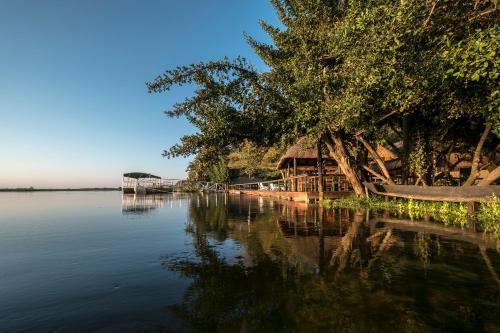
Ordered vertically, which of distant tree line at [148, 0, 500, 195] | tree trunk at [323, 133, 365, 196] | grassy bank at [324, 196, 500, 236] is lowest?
grassy bank at [324, 196, 500, 236]

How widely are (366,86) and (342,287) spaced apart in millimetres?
9721

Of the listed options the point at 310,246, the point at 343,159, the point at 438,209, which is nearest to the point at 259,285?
the point at 310,246

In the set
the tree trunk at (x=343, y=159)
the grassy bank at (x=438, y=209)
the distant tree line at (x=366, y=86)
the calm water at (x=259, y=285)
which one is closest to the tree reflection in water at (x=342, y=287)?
the calm water at (x=259, y=285)

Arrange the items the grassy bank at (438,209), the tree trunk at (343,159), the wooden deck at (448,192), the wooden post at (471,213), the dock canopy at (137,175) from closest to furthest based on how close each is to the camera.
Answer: the grassy bank at (438,209)
the wooden deck at (448,192)
the wooden post at (471,213)
the tree trunk at (343,159)
the dock canopy at (137,175)

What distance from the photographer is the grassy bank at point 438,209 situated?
10096mm

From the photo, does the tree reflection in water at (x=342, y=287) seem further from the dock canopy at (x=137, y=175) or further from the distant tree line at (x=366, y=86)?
the dock canopy at (x=137, y=175)

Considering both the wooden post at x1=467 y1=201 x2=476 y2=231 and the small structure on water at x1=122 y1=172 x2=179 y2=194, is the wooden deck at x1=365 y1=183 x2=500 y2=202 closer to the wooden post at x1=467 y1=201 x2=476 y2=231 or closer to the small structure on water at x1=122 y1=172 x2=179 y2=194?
the wooden post at x1=467 y1=201 x2=476 y2=231

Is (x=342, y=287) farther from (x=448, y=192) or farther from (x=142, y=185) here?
(x=142, y=185)

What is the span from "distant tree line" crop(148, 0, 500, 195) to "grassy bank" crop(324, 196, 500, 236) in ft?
5.12

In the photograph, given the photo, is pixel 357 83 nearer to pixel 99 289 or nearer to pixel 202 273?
pixel 202 273

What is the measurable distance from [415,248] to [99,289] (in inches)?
249

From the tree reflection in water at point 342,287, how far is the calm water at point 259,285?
0.02 m

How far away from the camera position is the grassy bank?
1010 cm

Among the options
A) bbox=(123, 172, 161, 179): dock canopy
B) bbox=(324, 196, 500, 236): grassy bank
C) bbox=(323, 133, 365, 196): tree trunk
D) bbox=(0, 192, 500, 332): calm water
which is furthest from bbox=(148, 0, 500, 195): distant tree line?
bbox=(123, 172, 161, 179): dock canopy
